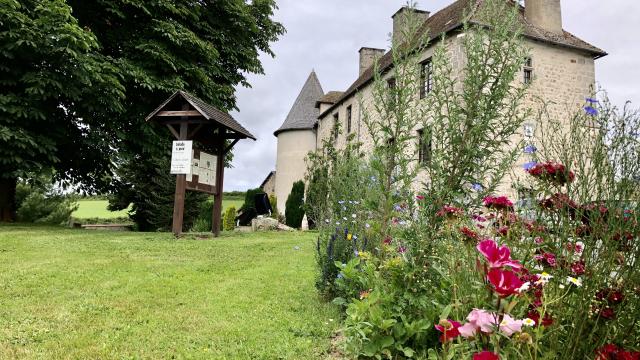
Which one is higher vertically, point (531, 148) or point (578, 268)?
point (531, 148)

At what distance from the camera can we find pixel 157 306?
4.51 m

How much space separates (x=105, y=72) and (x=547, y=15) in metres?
13.7

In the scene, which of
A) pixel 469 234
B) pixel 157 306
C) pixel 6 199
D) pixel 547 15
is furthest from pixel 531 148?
pixel 547 15

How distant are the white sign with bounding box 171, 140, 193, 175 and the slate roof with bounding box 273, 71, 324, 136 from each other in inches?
724

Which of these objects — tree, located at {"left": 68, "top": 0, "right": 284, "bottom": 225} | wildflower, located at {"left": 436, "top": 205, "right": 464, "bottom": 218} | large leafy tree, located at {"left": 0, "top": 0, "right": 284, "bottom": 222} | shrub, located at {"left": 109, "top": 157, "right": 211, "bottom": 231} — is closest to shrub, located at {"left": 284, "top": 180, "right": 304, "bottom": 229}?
large leafy tree, located at {"left": 0, "top": 0, "right": 284, "bottom": 222}

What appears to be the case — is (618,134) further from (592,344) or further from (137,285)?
(137,285)

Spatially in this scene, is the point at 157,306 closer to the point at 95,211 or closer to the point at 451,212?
the point at 451,212

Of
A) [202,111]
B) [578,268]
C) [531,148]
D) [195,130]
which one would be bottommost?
[578,268]

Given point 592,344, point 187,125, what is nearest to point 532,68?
point 187,125

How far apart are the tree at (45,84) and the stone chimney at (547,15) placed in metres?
13.1

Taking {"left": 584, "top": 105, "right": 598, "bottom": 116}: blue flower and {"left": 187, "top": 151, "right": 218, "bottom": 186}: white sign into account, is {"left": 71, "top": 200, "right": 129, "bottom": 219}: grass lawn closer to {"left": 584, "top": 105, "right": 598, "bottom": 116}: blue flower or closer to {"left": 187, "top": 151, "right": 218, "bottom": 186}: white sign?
{"left": 187, "top": 151, "right": 218, "bottom": 186}: white sign

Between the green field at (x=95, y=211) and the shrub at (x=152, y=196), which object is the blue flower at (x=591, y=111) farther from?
the green field at (x=95, y=211)

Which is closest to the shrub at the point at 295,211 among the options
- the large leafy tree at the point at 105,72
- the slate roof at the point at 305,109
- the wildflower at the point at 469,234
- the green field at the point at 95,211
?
the green field at the point at 95,211

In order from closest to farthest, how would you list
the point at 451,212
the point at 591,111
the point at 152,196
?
the point at 591,111 < the point at 451,212 < the point at 152,196
